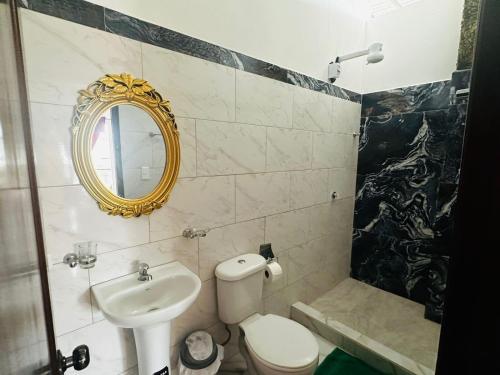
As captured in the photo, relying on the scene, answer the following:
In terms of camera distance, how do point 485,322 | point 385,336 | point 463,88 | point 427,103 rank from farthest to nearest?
point 427,103
point 385,336
point 463,88
point 485,322

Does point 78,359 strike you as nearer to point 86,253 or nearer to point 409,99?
point 86,253

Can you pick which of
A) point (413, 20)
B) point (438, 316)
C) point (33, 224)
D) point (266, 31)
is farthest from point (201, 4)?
point (438, 316)

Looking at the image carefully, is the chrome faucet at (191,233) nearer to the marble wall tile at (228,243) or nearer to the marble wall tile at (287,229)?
the marble wall tile at (228,243)

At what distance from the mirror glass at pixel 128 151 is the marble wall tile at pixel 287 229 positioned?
915 millimetres

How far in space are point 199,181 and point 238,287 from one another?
69 cm

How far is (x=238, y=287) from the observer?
1521mm

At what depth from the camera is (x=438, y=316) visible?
2096 mm

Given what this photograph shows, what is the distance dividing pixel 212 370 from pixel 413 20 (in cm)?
306

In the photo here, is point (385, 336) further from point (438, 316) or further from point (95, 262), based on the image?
point (95, 262)

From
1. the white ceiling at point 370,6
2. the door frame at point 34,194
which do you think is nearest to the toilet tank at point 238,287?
the door frame at point 34,194

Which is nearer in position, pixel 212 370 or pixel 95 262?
pixel 95 262

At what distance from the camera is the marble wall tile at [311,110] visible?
191 centimetres

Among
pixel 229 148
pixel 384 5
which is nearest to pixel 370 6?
pixel 384 5

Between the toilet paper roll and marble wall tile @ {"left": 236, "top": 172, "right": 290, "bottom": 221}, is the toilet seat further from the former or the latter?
marble wall tile @ {"left": 236, "top": 172, "right": 290, "bottom": 221}
